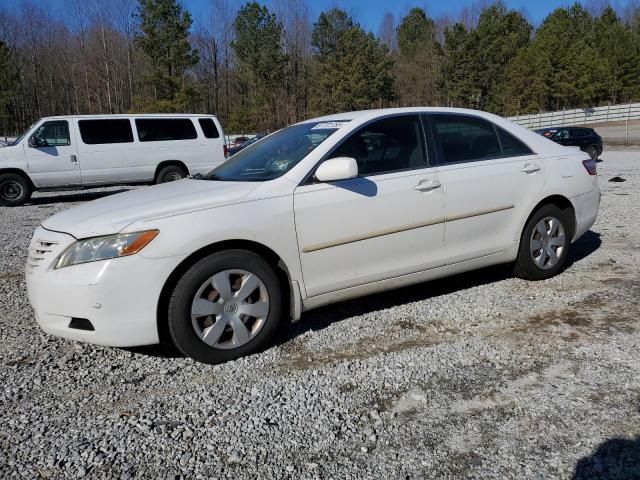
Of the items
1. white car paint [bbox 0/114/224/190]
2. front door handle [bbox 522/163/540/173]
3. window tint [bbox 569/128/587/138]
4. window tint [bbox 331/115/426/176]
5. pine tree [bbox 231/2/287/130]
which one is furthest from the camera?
pine tree [bbox 231/2/287/130]

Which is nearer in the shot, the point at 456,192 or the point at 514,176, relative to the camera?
the point at 456,192

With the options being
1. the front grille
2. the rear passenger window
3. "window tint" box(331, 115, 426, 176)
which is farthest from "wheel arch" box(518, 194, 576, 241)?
the front grille

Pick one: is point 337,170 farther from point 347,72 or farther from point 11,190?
point 347,72

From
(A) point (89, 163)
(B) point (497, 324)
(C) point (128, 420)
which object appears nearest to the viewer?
(C) point (128, 420)

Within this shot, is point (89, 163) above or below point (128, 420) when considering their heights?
above

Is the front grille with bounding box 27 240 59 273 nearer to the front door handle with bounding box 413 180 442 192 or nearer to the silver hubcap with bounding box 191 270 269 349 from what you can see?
the silver hubcap with bounding box 191 270 269 349

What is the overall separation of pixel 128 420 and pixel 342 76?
56176mm

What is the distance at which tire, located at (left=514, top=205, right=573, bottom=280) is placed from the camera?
14.9 feet

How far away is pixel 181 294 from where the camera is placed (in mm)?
3098

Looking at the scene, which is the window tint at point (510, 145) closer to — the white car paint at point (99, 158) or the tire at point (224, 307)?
the tire at point (224, 307)

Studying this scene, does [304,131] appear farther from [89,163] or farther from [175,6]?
[175,6]

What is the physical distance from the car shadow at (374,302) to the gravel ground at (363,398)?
0.02 m

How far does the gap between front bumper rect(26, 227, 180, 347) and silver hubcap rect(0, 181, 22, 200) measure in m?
10.1

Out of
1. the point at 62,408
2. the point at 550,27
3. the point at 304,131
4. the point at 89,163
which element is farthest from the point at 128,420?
the point at 550,27
